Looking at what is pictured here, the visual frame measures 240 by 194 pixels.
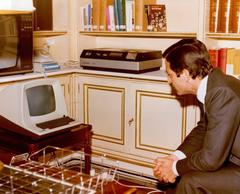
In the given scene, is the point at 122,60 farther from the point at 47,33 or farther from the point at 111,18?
the point at 47,33

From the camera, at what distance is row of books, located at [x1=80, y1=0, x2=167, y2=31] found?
329 cm

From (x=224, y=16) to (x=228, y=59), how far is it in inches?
11.7

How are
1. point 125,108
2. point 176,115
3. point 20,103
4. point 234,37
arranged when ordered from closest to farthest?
point 20,103
point 234,37
point 176,115
point 125,108

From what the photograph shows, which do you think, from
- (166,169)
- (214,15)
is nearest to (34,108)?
(166,169)

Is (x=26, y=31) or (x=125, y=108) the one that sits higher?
(x=26, y=31)

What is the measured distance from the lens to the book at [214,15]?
2926 millimetres

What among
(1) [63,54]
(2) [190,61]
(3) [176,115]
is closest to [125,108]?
(3) [176,115]

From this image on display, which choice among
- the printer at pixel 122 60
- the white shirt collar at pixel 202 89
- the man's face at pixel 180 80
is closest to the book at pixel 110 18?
the printer at pixel 122 60

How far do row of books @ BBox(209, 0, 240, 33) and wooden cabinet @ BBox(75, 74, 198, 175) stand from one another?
21.9 inches

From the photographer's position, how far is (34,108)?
283 cm

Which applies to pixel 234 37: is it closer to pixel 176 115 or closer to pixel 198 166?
pixel 176 115

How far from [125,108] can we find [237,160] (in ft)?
4.57

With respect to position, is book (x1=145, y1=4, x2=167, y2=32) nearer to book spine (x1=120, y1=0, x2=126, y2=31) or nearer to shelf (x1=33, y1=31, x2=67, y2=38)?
book spine (x1=120, y1=0, x2=126, y2=31)

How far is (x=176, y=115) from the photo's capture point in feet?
10.3
